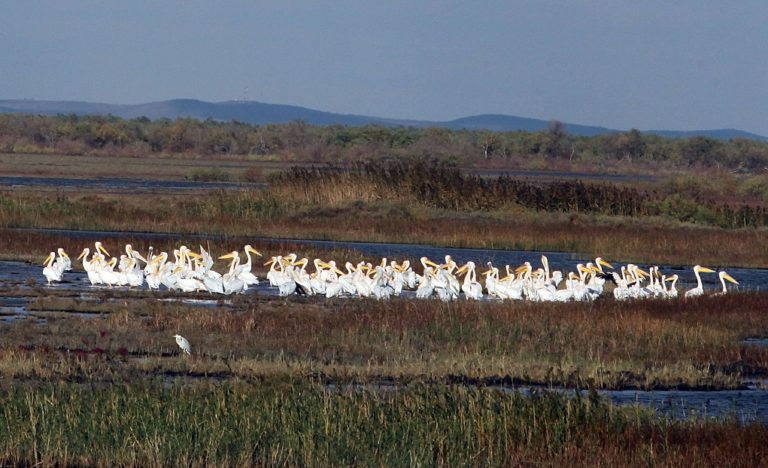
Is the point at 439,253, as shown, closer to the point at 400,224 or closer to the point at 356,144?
the point at 400,224

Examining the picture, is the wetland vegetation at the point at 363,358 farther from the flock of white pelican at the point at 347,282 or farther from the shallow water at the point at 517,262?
the flock of white pelican at the point at 347,282

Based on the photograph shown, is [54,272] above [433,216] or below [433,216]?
above

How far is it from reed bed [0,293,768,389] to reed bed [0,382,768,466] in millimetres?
1660

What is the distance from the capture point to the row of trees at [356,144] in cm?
8619

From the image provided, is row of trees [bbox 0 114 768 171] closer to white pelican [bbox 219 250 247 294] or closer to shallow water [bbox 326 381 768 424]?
white pelican [bbox 219 250 247 294]

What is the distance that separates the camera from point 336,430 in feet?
33.6

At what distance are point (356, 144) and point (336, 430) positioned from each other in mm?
84768

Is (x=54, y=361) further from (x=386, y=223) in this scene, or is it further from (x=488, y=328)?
(x=386, y=223)

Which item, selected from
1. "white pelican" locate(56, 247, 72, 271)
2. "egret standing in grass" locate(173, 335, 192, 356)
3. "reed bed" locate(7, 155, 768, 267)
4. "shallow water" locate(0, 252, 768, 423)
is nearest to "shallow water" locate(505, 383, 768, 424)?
"shallow water" locate(0, 252, 768, 423)

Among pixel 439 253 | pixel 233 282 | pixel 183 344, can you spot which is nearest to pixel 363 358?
pixel 183 344

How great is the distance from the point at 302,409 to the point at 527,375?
364 cm

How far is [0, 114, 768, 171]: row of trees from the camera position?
3393 inches

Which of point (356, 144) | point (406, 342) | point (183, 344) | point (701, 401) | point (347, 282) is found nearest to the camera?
point (701, 401)

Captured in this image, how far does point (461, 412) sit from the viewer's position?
34.7 ft
